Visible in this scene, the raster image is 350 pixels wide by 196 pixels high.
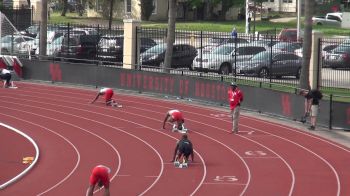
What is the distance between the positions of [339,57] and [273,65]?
3.66m

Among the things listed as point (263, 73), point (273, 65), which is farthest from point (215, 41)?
point (263, 73)

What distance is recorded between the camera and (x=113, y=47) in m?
42.3

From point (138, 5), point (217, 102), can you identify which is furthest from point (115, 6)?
point (217, 102)

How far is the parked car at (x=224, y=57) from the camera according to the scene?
38.5m

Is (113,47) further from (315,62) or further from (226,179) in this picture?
(226,179)

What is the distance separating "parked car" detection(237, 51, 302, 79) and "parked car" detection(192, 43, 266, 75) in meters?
0.69

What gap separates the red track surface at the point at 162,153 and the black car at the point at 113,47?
8.98m

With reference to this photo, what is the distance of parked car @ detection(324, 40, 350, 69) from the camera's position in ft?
119

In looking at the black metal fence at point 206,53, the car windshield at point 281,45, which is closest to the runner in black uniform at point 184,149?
the black metal fence at point 206,53

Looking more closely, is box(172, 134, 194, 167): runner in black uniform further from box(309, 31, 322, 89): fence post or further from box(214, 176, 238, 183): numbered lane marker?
box(309, 31, 322, 89): fence post

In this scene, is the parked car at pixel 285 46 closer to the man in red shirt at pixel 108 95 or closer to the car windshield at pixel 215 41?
the car windshield at pixel 215 41

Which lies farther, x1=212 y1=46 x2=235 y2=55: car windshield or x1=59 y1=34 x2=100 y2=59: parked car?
x1=59 y1=34 x2=100 y2=59: parked car

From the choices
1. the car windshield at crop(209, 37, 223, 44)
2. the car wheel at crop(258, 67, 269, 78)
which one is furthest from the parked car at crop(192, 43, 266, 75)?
the car wheel at crop(258, 67, 269, 78)

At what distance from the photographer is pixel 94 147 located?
2386 cm
